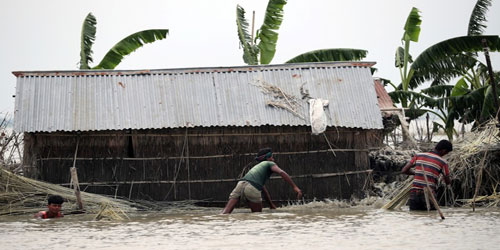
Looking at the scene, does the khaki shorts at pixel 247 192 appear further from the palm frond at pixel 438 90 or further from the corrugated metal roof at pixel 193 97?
the palm frond at pixel 438 90

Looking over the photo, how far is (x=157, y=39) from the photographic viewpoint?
1833 centimetres

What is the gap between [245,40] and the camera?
63.1 ft

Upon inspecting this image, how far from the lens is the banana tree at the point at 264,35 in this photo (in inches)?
719

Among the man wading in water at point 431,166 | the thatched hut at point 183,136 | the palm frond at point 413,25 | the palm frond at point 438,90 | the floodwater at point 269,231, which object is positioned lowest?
the floodwater at point 269,231

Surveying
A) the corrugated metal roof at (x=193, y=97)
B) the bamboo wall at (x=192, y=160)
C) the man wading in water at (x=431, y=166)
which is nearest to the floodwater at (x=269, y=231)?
the man wading in water at (x=431, y=166)

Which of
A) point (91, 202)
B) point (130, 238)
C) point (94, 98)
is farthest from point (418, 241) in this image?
point (94, 98)

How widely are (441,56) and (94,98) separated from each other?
7.66m

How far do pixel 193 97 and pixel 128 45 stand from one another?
448 centimetres

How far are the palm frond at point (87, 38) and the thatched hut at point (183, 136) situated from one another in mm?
4587

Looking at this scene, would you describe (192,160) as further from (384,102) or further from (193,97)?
(384,102)

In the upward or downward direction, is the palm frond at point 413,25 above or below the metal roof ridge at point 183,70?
above

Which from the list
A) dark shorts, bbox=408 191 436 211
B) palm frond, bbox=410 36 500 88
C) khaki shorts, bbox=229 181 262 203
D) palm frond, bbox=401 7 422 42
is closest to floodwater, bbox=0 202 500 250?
dark shorts, bbox=408 191 436 211

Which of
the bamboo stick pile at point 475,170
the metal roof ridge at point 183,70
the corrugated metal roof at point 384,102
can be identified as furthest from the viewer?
the corrugated metal roof at point 384,102

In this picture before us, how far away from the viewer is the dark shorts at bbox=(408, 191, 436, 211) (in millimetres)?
10809
